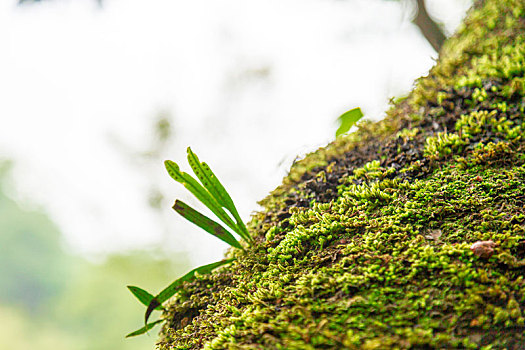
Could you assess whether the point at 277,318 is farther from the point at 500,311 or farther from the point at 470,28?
the point at 470,28

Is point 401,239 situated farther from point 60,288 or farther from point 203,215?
point 60,288

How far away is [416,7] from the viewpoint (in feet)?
10.8

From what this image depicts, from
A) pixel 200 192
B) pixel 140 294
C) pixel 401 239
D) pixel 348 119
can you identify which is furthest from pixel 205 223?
pixel 348 119

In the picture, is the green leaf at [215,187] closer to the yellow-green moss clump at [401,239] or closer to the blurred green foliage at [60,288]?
the yellow-green moss clump at [401,239]

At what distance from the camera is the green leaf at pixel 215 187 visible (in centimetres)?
150

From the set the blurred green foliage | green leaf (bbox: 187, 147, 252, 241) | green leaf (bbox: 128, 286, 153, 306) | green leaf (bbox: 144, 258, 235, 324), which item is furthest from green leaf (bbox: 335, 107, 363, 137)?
the blurred green foliage

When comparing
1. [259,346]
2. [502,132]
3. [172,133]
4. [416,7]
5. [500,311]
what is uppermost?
[172,133]

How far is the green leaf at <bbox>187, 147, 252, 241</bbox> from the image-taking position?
1498 millimetres

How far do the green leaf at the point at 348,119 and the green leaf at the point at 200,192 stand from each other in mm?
1043

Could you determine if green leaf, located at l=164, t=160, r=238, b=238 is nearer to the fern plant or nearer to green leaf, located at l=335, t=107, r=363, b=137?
the fern plant

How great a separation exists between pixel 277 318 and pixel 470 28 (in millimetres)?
2710

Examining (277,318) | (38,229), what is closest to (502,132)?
(277,318)

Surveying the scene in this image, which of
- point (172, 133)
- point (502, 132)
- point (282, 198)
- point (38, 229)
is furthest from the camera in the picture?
point (38, 229)

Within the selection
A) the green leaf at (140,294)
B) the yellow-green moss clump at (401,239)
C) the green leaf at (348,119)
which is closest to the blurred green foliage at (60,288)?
the green leaf at (140,294)
